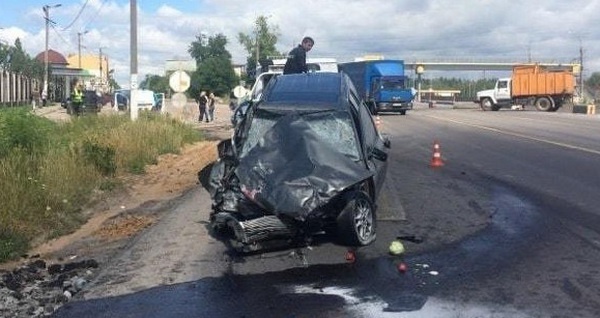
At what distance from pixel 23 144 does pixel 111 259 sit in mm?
6744

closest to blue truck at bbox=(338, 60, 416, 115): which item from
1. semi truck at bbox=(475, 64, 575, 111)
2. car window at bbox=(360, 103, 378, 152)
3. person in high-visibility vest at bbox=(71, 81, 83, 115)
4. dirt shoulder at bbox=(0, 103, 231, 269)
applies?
semi truck at bbox=(475, 64, 575, 111)

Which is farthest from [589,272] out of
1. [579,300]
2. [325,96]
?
[325,96]

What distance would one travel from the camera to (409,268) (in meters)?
6.77

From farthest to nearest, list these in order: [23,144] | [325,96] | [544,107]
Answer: [544,107] < [23,144] < [325,96]

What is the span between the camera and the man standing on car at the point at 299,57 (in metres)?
14.3

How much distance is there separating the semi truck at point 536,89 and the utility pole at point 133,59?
34.8 meters

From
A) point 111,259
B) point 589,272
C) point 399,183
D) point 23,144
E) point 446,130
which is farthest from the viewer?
point 446,130

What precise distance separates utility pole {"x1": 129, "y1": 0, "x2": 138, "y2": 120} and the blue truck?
21.3 meters

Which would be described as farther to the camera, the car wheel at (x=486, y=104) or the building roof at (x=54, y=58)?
the building roof at (x=54, y=58)

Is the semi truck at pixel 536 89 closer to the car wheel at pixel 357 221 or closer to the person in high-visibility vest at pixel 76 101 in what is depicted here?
the person in high-visibility vest at pixel 76 101

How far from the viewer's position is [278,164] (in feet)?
25.2

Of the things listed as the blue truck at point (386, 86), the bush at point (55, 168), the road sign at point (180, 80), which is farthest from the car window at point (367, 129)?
the blue truck at point (386, 86)

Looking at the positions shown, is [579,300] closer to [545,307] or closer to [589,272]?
[545,307]

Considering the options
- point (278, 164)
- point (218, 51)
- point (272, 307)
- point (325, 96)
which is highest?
point (218, 51)
